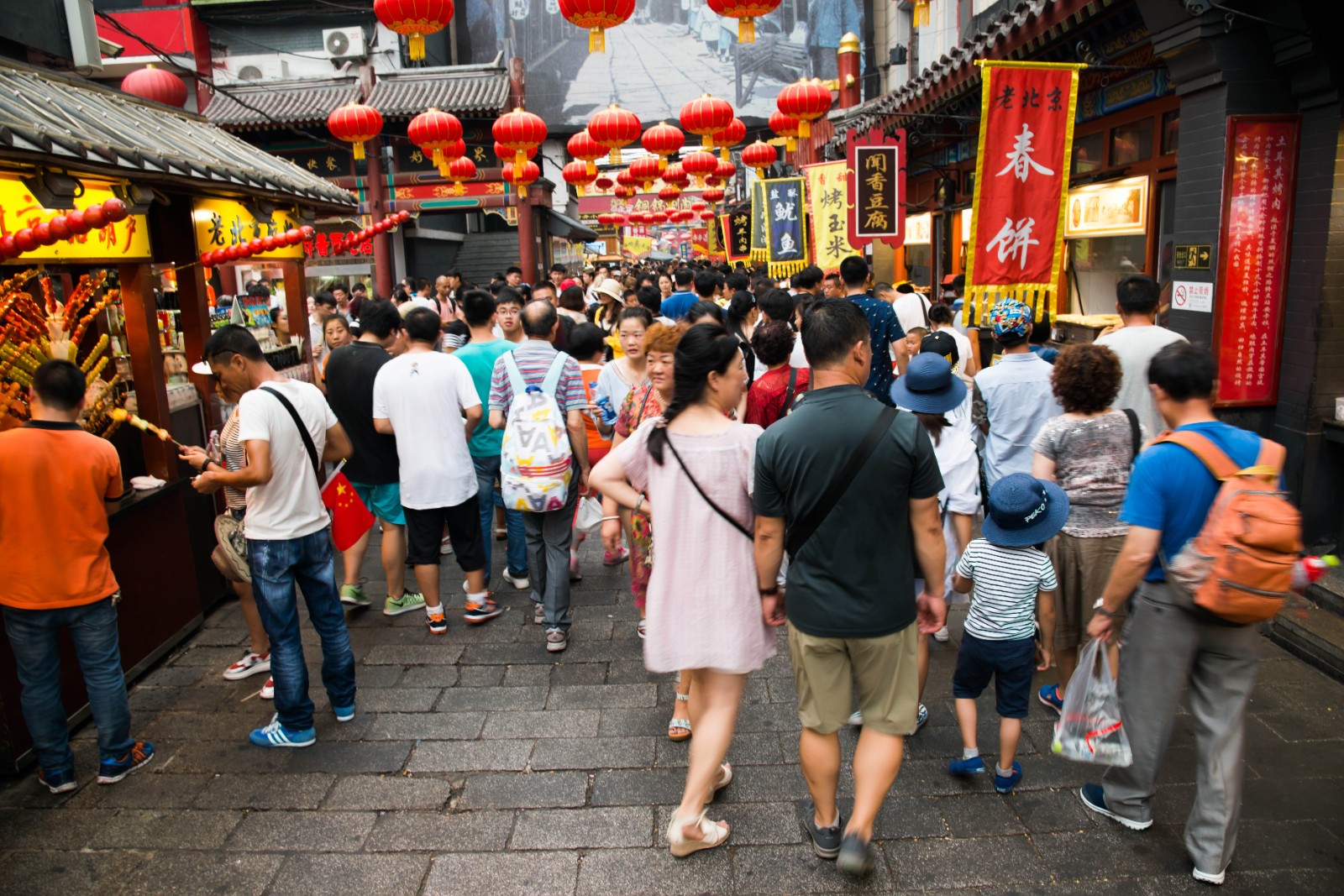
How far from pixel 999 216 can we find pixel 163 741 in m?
5.99

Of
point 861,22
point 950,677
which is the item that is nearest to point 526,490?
point 950,677

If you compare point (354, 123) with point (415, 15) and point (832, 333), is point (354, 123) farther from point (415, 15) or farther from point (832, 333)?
point (832, 333)

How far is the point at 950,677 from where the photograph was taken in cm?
466

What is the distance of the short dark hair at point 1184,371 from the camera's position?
3000 mm

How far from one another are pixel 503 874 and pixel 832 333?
229cm

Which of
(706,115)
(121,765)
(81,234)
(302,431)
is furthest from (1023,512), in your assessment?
(706,115)

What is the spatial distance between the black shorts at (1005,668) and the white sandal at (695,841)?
119 centimetres

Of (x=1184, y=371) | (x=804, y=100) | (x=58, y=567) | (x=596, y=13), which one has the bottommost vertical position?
(x=58, y=567)

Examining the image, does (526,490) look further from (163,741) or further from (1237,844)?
(1237,844)

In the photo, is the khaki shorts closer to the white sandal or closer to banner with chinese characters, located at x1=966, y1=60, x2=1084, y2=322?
the white sandal

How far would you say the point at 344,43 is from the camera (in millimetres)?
22516

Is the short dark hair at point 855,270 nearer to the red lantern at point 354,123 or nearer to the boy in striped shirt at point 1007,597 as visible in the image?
the boy in striped shirt at point 1007,597

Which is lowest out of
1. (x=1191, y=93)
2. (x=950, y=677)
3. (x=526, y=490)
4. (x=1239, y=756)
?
(x=950, y=677)

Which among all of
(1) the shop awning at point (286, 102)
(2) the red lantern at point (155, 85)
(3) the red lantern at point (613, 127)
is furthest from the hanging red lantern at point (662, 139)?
(1) the shop awning at point (286, 102)
